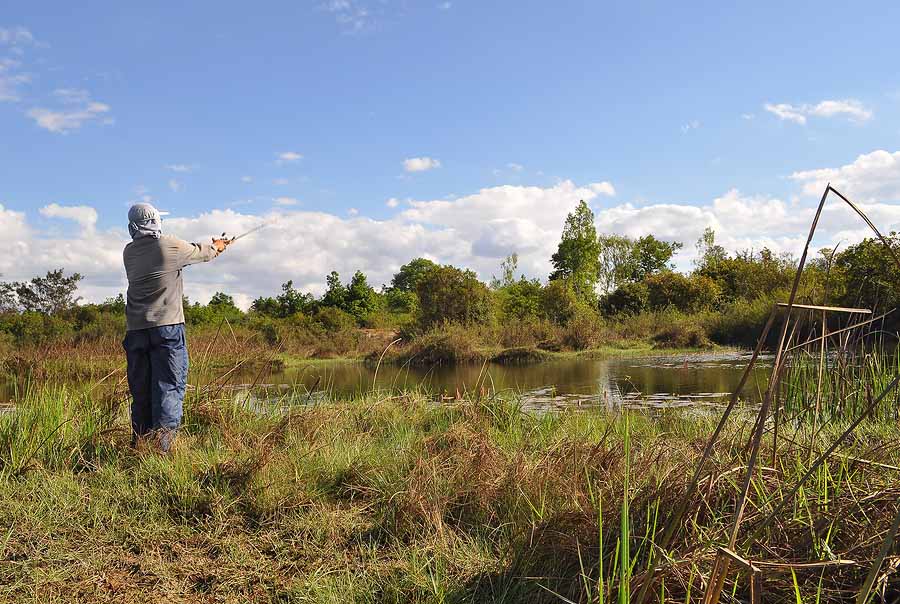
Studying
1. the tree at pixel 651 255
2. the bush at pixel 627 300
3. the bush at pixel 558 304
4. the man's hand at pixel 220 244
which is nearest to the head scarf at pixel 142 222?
the man's hand at pixel 220 244

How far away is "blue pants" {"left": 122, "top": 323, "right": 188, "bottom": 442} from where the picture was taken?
3994mm

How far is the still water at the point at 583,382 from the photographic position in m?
6.64

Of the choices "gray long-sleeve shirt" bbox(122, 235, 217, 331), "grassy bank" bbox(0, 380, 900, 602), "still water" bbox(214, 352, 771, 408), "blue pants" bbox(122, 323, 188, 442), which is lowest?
"still water" bbox(214, 352, 771, 408)

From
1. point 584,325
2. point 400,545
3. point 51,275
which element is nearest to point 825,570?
point 400,545

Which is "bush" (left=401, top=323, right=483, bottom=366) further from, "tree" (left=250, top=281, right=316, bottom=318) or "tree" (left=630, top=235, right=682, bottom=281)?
"tree" (left=630, top=235, right=682, bottom=281)

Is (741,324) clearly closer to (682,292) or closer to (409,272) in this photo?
(682,292)

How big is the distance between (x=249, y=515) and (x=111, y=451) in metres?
1.33

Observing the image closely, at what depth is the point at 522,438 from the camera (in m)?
4.03

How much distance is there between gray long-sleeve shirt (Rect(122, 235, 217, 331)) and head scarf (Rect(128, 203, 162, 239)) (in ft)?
0.11

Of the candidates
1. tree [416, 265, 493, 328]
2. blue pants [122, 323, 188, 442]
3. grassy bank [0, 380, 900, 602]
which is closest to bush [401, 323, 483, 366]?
tree [416, 265, 493, 328]

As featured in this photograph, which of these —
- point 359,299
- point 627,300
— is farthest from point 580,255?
point 359,299

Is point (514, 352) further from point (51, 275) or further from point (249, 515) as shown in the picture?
point (51, 275)

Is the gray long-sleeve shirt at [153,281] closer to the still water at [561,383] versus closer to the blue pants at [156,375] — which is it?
the blue pants at [156,375]

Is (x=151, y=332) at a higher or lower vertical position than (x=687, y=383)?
higher
